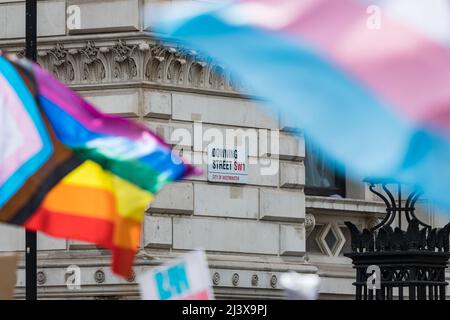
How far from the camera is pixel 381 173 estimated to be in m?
9.19

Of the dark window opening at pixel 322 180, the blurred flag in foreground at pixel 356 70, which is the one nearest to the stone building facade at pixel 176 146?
the dark window opening at pixel 322 180

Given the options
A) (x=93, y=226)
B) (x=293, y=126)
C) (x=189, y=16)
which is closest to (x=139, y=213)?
(x=93, y=226)

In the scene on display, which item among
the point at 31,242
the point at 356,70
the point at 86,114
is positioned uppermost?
the point at 356,70

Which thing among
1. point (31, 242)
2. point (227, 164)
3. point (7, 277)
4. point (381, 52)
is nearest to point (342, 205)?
point (227, 164)

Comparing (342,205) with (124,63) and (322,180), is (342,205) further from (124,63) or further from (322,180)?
(124,63)

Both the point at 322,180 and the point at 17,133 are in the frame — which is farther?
the point at 322,180

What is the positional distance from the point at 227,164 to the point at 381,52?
16.5 metres

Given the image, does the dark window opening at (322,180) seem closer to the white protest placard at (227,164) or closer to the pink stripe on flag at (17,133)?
the white protest placard at (227,164)

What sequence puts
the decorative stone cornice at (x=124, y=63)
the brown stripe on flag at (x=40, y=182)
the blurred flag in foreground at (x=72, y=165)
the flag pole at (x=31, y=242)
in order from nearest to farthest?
the blurred flag in foreground at (x=72, y=165) < the brown stripe on flag at (x=40, y=182) < the flag pole at (x=31, y=242) < the decorative stone cornice at (x=124, y=63)

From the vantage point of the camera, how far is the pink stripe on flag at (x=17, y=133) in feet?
40.2

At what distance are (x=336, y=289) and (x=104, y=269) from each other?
4.07 m

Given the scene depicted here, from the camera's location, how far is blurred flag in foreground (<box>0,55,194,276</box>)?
38.9ft

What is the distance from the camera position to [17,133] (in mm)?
12508

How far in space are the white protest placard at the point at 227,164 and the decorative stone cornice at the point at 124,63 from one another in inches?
33.0
